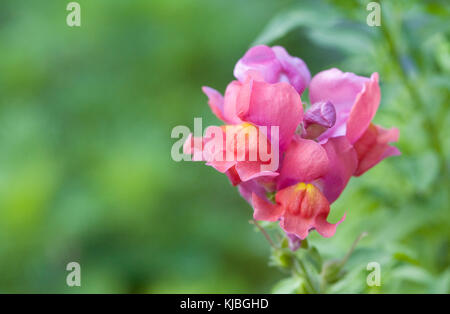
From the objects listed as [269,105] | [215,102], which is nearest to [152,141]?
[215,102]

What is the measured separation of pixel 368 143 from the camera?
0.87 m

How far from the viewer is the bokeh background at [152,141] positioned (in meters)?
1.23

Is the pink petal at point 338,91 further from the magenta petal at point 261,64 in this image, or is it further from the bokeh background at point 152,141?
the bokeh background at point 152,141

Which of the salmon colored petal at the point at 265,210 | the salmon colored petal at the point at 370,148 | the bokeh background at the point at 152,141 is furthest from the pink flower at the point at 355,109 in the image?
the bokeh background at the point at 152,141

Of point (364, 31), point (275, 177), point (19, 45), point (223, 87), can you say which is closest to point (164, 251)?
point (223, 87)

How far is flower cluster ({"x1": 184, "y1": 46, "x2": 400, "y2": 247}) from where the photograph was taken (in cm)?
79

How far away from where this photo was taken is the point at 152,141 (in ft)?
7.32

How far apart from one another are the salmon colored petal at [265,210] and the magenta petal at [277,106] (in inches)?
3.5

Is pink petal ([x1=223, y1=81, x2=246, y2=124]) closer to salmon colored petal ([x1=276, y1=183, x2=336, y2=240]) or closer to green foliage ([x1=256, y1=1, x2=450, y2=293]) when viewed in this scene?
salmon colored petal ([x1=276, y1=183, x2=336, y2=240])

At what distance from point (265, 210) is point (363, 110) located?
178mm

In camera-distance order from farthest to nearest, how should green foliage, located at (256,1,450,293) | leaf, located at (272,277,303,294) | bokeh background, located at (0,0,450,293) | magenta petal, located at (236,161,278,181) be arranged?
bokeh background, located at (0,0,450,293), green foliage, located at (256,1,450,293), leaf, located at (272,277,303,294), magenta petal, located at (236,161,278,181)

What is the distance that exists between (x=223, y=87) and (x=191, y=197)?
475mm

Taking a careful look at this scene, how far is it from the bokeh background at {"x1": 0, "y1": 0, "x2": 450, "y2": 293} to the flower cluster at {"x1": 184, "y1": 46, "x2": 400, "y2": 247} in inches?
13.5

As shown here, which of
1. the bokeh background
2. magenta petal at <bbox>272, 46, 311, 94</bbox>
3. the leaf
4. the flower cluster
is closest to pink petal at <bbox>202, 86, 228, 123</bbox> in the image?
the flower cluster
